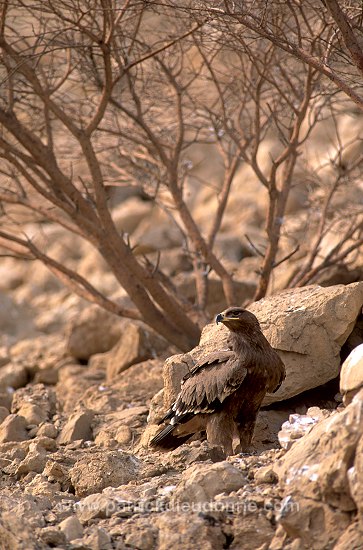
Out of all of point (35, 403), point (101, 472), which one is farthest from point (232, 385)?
point (35, 403)

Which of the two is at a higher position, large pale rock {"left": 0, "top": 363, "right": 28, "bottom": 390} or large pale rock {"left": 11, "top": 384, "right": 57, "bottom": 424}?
large pale rock {"left": 0, "top": 363, "right": 28, "bottom": 390}

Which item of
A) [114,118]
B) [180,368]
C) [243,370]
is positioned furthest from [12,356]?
[243,370]

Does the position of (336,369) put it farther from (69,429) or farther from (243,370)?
(69,429)

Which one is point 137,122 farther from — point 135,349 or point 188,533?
point 188,533

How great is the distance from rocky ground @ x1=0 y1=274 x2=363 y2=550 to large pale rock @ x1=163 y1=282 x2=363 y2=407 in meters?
0.01

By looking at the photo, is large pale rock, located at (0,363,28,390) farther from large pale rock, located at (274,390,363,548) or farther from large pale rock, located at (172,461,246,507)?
large pale rock, located at (274,390,363,548)

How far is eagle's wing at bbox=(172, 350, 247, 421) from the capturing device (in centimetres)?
631

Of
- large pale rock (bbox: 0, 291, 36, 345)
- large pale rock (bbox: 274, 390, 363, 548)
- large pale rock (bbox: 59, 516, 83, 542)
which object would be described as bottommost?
large pale rock (bbox: 274, 390, 363, 548)

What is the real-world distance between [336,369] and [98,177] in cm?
279

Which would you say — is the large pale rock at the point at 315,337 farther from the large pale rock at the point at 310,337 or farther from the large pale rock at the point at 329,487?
the large pale rock at the point at 329,487

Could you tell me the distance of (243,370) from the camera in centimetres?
629

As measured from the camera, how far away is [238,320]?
6.36 m

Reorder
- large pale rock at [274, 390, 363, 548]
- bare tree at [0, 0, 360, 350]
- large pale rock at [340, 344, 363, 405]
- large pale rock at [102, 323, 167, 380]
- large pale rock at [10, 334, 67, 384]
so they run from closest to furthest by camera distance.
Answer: large pale rock at [274, 390, 363, 548] < large pale rock at [340, 344, 363, 405] < bare tree at [0, 0, 360, 350] < large pale rock at [102, 323, 167, 380] < large pale rock at [10, 334, 67, 384]

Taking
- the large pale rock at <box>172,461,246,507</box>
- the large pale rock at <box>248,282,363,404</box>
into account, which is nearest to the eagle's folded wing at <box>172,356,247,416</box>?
the large pale rock at <box>248,282,363,404</box>
